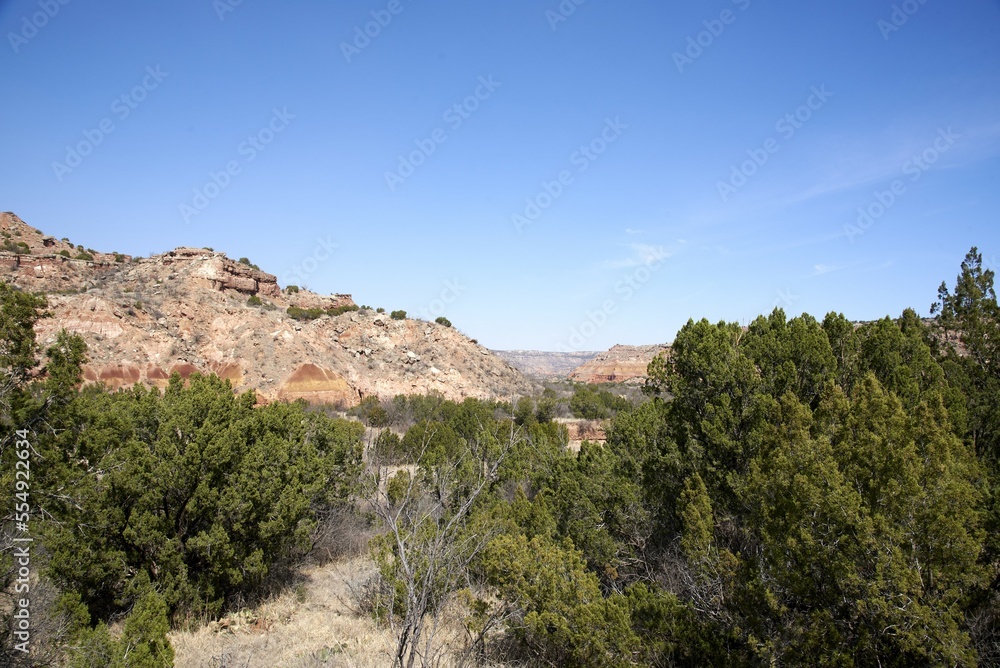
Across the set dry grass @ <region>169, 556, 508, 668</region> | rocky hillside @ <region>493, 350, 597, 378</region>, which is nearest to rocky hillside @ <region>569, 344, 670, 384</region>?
rocky hillside @ <region>493, 350, 597, 378</region>

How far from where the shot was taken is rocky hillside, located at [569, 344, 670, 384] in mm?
91625

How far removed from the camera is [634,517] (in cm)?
1184

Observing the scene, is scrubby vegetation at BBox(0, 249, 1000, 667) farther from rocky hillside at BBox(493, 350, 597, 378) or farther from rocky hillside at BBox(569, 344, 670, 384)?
rocky hillside at BBox(493, 350, 597, 378)

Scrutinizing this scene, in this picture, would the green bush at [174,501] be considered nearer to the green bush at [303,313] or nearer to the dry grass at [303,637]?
the dry grass at [303,637]

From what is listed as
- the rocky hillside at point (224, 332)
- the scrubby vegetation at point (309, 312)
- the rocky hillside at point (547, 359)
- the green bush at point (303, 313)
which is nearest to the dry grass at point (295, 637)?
the rocky hillside at point (224, 332)

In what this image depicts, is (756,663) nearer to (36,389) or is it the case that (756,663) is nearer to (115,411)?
(36,389)

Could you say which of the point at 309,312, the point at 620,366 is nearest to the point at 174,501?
the point at 309,312

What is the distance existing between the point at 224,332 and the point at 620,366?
70.7 metres

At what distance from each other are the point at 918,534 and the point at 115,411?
12.7 meters

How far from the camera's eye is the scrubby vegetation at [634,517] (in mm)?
6191

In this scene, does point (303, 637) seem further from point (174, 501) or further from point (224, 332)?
point (224, 332)

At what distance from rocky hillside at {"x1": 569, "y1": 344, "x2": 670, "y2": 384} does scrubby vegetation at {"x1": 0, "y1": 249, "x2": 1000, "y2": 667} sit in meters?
72.4

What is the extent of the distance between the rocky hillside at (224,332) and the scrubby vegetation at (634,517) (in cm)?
2259

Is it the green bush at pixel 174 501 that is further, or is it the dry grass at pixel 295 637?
the dry grass at pixel 295 637
